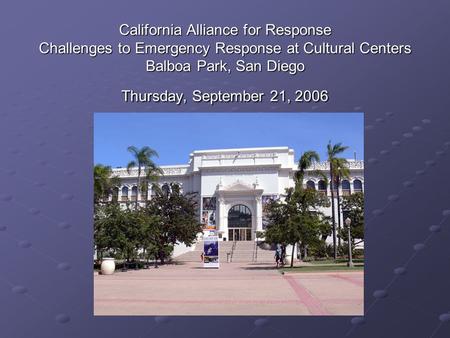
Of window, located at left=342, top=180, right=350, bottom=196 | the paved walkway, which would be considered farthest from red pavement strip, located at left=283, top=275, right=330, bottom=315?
window, located at left=342, top=180, right=350, bottom=196

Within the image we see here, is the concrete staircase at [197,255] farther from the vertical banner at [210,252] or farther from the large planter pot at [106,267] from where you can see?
the large planter pot at [106,267]

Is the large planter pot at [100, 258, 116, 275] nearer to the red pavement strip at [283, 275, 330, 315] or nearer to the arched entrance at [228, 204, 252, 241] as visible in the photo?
the red pavement strip at [283, 275, 330, 315]

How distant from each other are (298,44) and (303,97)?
711 mm

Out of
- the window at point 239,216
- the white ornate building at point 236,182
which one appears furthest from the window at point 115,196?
the window at point 239,216

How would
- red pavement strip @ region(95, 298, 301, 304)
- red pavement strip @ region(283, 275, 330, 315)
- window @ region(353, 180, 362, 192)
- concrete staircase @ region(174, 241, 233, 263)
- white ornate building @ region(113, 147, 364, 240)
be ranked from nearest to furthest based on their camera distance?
red pavement strip @ region(283, 275, 330, 315) → red pavement strip @ region(95, 298, 301, 304) → concrete staircase @ region(174, 241, 233, 263) → window @ region(353, 180, 362, 192) → white ornate building @ region(113, 147, 364, 240)

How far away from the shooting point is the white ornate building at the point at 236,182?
97.0 feet

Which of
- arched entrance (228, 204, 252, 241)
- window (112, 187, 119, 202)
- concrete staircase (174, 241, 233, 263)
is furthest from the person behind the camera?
arched entrance (228, 204, 252, 241)

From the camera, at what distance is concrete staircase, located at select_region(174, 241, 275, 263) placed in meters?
21.9

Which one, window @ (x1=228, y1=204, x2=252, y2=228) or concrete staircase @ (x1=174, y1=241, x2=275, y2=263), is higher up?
window @ (x1=228, y1=204, x2=252, y2=228)

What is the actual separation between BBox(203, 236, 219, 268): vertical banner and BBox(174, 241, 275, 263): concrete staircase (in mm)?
5197

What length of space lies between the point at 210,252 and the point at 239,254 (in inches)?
371

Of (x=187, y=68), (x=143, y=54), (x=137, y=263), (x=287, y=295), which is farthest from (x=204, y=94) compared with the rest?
(x=137, y=263)

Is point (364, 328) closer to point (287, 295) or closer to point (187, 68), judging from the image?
point (287, 295)

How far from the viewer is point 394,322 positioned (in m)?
5.66
